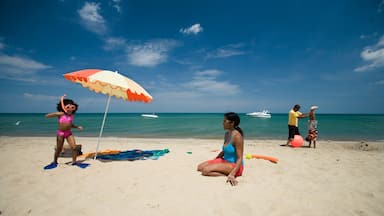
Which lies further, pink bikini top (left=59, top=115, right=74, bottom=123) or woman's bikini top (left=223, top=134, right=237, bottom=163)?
pink bikini top (left=59, top=115, right=74, bottom=123)

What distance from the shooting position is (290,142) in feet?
29.9

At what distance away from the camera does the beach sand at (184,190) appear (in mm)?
2848

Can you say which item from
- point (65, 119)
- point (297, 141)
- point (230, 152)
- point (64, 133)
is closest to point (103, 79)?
point (65, 119)

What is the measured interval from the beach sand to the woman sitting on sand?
19 centimetres

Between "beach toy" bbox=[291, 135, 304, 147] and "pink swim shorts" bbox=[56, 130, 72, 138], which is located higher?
"pink swim shorts" bbox=[56, 130, 72, 138]

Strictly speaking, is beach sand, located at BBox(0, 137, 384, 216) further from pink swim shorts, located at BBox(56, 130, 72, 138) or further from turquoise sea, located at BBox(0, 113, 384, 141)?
turquoise sea, located at BBox(0, 113, 384, 141)

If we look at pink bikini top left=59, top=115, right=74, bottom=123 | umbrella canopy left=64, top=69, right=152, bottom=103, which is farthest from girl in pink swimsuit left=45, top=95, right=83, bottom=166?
umbrella canopy left=64, top=69, right=152, bottom=103

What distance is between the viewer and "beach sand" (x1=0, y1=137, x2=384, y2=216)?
2848 millimetres

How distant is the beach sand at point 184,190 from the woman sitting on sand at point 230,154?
19 centimetres

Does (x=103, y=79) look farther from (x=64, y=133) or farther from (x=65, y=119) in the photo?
(x=64, y=133)

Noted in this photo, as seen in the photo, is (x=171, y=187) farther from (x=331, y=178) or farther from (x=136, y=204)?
(x=331, y=178)

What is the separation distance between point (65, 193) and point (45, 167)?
2.11 meters

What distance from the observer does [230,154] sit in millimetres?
4207

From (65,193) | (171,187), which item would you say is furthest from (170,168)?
(65,193)
